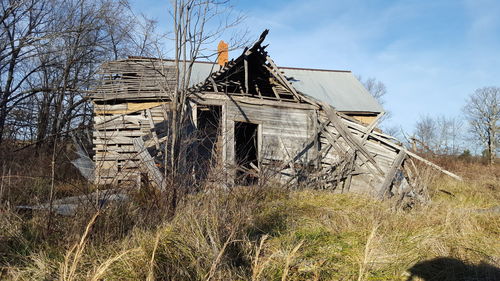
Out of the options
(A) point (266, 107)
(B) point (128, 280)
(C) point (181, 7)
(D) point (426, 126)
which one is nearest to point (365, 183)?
(A) point (266, 107)

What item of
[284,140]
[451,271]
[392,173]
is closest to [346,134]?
[392,173]

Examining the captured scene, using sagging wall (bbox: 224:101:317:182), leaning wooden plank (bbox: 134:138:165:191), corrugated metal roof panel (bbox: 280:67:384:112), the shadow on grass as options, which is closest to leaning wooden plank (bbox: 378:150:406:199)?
sagging wall (bbox: 224:101:317:182)

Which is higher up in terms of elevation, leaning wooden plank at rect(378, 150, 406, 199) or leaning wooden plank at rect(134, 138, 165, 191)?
leaning wooden plank at rect(134, 138, 165, 191)

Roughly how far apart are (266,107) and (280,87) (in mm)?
1144

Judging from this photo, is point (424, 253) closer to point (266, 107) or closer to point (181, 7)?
point (181, 7)

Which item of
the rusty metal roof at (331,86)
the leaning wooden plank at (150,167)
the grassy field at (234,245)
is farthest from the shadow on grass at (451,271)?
the rusty metal roof at (331,86)

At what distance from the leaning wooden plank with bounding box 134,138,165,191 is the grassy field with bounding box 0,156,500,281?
28 centimetres

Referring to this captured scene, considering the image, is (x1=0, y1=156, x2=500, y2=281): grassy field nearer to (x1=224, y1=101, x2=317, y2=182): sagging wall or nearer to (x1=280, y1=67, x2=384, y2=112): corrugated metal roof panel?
(x1=224, y1=101, x2=317, y2=182): sagging wall

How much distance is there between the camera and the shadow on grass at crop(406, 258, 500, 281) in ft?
12.0

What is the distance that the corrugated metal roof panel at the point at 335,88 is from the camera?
1591 centimetres

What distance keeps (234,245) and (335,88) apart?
48.8ft

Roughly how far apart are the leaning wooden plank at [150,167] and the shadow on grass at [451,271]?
3542 mm

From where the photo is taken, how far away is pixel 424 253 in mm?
4199

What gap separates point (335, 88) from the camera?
17.3m
